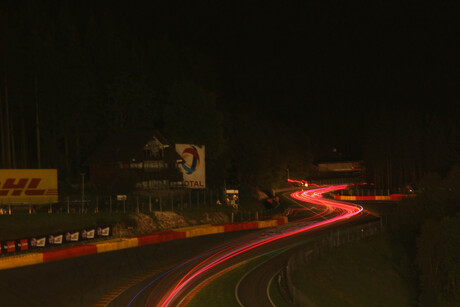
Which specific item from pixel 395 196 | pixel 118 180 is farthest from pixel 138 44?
pixel 395 196

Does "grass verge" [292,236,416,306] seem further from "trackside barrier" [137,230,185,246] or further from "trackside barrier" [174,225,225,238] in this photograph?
"trackside barrier" [137,230,185,246]

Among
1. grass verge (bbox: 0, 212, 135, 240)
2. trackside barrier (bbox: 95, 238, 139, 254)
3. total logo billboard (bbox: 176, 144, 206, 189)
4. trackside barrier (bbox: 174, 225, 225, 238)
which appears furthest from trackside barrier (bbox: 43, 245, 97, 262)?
total logo billboard (bbox: 176, 144, 206, 189)

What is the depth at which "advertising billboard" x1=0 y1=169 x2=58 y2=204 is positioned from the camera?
4559 cm

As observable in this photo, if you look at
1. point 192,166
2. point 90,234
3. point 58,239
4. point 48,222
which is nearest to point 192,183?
point 192,166

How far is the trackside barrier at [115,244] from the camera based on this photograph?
1208 inches

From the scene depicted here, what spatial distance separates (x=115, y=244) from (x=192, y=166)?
92.9ft

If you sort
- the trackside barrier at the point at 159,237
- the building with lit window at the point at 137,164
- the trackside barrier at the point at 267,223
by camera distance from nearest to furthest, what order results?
the trackside barrier at the point at 159,237
the trackside barrier at the point at 267,223
the building with lit window at the point at 137,164

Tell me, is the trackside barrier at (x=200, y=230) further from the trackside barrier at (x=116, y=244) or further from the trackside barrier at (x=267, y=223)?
the trackside barrier at (x=116, y=244)

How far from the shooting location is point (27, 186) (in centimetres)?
4638

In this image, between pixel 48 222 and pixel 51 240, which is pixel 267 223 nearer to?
pixel 48 222

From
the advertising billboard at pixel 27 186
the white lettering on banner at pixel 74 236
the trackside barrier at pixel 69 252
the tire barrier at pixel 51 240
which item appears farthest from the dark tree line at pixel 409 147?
the trackside barrier at pixel 69 252

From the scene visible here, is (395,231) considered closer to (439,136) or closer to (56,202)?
(56,202)

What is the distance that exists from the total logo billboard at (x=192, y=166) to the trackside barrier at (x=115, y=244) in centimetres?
1469

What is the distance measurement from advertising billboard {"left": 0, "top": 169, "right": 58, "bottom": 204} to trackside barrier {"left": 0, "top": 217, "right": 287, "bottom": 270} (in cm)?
1289
